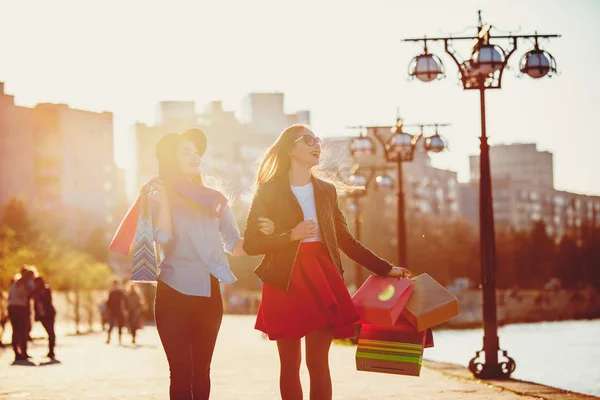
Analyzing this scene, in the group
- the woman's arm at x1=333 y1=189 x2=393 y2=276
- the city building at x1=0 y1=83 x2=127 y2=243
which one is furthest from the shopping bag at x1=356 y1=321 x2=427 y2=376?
the city building at x1=0 y1=83 x2=127 y2=243

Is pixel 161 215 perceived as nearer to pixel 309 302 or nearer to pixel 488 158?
pixel 309 302

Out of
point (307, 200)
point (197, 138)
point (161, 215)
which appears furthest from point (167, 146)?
point (307, 200)

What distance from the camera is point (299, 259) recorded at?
8.23 metres

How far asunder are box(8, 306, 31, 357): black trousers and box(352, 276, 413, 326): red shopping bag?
18503mm

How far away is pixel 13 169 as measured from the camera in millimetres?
144250

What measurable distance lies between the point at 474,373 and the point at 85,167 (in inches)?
5673

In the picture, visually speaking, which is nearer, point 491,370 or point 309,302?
point 309,302

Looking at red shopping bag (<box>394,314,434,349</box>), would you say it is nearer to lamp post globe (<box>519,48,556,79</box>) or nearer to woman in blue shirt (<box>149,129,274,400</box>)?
Result: woman in blue shirt (<box>149,129,274,400</box>)

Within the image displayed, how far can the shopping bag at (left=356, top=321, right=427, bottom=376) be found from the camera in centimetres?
861

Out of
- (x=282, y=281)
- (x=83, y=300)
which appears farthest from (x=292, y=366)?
(x=83, y=300)

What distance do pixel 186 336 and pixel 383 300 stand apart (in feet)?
4.36

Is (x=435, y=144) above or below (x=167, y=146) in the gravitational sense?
above

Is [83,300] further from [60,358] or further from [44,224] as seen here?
[44,224]

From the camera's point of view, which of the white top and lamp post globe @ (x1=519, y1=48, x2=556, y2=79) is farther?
lamp post globe @ (x1=519, y1=48, x2=556, y2=79)
